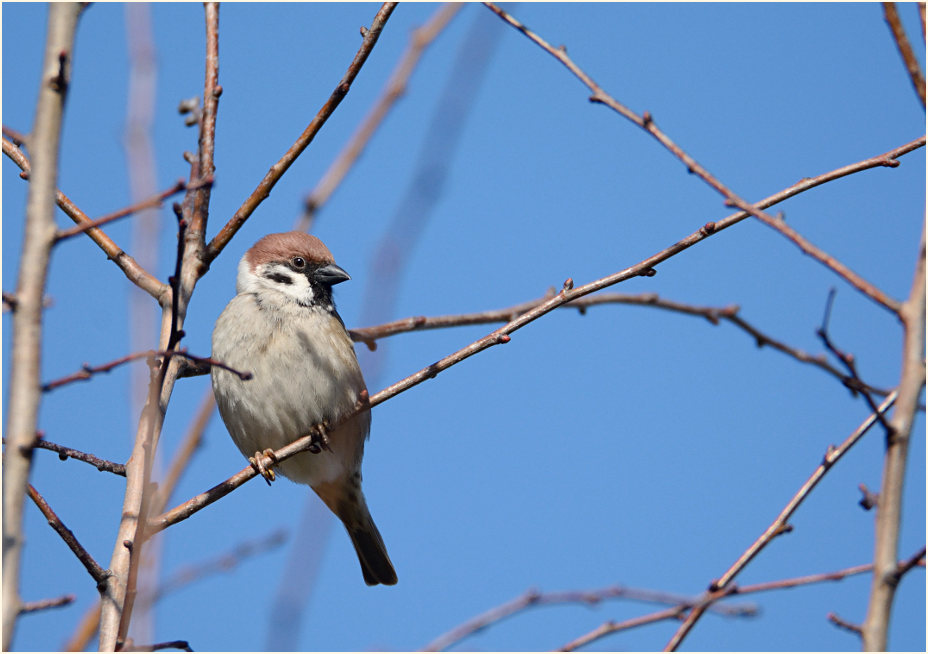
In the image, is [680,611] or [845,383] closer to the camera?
[845,383]

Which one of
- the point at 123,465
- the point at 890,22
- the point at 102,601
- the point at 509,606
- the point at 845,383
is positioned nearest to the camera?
the point at 890,22

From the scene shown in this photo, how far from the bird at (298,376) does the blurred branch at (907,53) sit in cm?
265

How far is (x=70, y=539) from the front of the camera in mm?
2463

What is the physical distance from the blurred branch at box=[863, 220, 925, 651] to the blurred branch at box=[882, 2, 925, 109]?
329 mm

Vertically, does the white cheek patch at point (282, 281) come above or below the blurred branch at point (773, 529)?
above

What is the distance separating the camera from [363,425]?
15.6 ft

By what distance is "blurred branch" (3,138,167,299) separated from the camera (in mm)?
3321

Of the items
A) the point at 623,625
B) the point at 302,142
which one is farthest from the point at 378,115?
the point at 623,625

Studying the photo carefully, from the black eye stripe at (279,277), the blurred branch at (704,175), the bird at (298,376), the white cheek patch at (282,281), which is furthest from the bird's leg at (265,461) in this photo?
the blurred branch at (704,175)

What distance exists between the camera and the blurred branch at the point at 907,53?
5.60ft

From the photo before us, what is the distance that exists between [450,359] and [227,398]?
6.09 ft

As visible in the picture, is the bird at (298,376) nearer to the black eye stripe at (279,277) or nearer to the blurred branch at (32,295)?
the black eye stripe at (279,277)

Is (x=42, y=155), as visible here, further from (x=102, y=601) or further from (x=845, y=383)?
(x=845, y=383)

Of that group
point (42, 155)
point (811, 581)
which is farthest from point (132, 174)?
point (811, 581)
